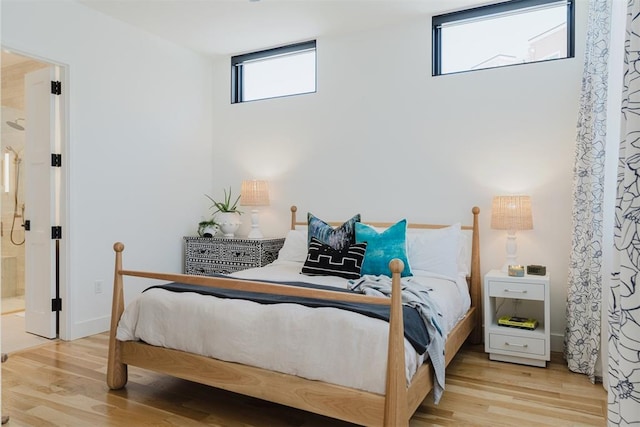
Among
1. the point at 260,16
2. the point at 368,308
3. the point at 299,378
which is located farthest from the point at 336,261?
the point at 260,16

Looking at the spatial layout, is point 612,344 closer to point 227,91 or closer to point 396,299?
point 396,299

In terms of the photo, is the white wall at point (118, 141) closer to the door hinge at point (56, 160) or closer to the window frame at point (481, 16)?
the door hinge at point (56, 160)

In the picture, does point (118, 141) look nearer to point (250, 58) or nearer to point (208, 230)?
point (208, 230)

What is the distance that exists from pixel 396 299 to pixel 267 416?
1077 mm

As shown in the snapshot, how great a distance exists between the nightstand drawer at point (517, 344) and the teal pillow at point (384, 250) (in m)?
0.78

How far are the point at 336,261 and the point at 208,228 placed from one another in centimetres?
198

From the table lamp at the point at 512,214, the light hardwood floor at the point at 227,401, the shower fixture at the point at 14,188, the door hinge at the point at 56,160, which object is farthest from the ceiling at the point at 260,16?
the light hardwood floor at the point at 227,401

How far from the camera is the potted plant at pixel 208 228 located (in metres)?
4.58

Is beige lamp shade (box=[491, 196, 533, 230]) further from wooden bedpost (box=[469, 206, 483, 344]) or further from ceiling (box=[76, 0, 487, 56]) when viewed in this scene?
ceiling (box=[76, 0, 487, 56])

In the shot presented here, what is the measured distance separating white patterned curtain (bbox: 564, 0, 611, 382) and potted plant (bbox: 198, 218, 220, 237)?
10.9ft

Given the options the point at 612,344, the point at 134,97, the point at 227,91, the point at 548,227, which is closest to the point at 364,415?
the point at 612,344

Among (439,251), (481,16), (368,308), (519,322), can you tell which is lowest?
(519,322)

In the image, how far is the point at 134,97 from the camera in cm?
414

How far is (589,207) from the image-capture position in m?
2.86
